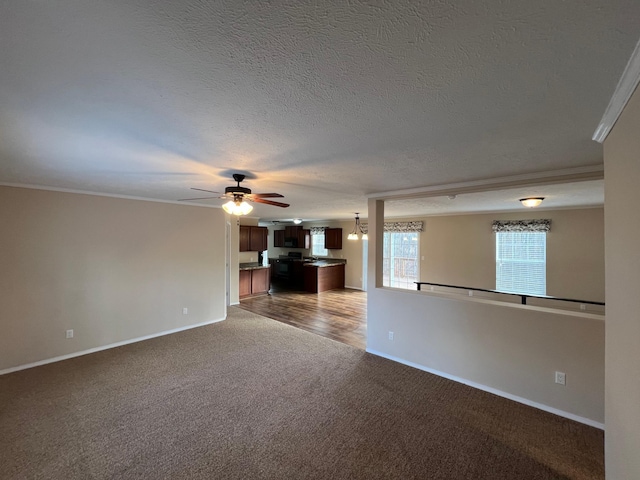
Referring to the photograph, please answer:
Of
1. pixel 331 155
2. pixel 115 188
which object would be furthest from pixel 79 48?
pixel 115 188

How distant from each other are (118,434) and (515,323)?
389 cm

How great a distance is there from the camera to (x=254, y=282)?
7867mm

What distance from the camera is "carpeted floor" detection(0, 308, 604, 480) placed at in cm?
192

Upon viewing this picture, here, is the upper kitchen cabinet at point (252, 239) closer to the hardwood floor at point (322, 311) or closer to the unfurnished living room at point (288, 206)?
the hardwood floor at point (322, 311)

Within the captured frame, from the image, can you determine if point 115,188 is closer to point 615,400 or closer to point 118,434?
point 118,434

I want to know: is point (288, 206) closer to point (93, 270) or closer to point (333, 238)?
point (93, 270)

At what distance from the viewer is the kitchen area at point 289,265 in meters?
7.92

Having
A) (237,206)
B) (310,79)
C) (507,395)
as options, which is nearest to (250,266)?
(237,206)

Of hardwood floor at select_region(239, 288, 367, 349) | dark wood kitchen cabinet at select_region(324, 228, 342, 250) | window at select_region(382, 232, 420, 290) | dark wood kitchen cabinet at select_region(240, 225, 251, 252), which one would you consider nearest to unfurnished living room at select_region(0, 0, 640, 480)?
hardwood floor at select_region(239, 288, 367, 349)

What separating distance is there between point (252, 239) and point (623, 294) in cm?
776

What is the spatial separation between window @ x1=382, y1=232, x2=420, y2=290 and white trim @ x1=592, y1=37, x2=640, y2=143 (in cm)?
599

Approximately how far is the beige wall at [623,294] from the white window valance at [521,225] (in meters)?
4.78

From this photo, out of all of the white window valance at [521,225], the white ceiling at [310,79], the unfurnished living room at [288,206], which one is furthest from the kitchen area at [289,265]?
the white ceiling at [310,79]

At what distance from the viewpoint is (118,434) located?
7.30 feet
